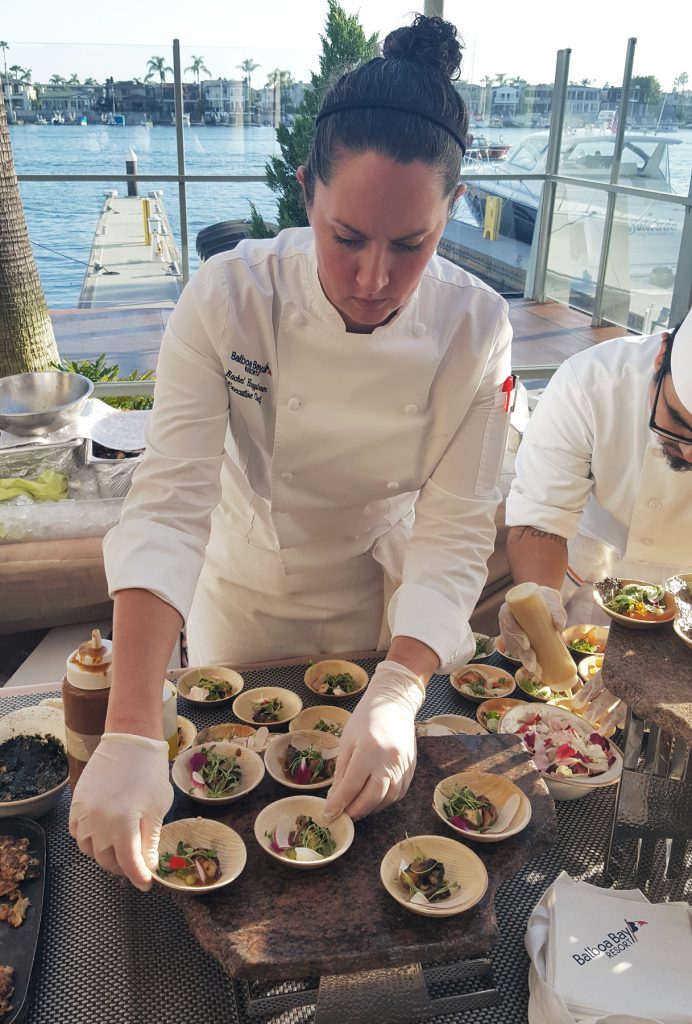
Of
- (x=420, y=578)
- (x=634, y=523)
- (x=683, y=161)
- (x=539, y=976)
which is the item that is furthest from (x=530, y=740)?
(x=683, y=161)

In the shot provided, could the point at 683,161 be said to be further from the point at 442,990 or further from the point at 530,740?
the point at 442,990

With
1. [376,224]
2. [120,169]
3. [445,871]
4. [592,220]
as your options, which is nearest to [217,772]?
[445,871]

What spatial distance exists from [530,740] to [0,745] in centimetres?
92

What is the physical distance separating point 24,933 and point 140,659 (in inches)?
15.0

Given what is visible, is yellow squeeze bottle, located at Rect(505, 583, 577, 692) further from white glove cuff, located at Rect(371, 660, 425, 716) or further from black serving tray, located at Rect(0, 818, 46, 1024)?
black serving tray, located at Rect(0, 818, 46, 1024)

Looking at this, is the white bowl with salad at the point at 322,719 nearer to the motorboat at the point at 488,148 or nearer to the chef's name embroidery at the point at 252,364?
the chef's name embroidery at the point at 252,364

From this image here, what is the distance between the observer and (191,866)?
111 cm

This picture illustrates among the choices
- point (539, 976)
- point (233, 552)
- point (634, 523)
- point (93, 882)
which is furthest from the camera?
point (634, 523)

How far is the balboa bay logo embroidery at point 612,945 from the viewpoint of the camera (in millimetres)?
1075

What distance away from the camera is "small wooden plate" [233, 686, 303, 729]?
1.51 metres

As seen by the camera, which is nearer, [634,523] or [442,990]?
[442,990]

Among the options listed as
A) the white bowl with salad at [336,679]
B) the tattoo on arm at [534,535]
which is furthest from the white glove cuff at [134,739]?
the tattoo on arm at [534,535]

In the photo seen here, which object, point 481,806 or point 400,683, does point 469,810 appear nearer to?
point 481,806

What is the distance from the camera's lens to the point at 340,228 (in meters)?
1.24
